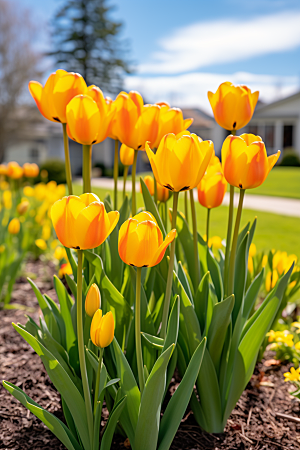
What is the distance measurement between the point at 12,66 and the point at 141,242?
99.3 feet

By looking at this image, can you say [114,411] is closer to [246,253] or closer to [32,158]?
[246,253]

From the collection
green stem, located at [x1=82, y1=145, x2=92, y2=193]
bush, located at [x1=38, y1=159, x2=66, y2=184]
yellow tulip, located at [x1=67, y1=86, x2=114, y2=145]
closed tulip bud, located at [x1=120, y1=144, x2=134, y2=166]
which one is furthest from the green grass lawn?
bush, located at [x1=38, y1=159, x2=66, y2=184]

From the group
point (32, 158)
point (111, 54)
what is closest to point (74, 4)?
point (111, 54)

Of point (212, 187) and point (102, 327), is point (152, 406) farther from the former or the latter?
point (212, 187)

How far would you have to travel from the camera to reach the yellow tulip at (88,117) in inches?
52.8

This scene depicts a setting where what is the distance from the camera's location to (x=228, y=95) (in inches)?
59.7

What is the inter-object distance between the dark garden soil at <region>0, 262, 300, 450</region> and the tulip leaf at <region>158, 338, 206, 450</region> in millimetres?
289

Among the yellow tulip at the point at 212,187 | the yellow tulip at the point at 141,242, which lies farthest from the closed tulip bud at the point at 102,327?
the yellow tulip at the point at 212,187

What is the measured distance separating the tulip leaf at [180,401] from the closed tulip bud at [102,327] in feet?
1.07

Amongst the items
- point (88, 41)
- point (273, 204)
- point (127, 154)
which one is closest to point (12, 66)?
point (88, 41)

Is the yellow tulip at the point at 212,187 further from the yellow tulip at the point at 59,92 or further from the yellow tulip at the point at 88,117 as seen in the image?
the yellow tulip at the point at 59,92

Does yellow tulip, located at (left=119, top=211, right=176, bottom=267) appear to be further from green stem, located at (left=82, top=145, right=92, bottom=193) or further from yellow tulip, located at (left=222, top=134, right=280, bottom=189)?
Result: green stem, located at (left=82, top=145, right=92, bottom=193)

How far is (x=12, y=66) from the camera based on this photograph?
27.7 metres

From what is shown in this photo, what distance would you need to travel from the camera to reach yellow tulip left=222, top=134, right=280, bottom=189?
1.30m
